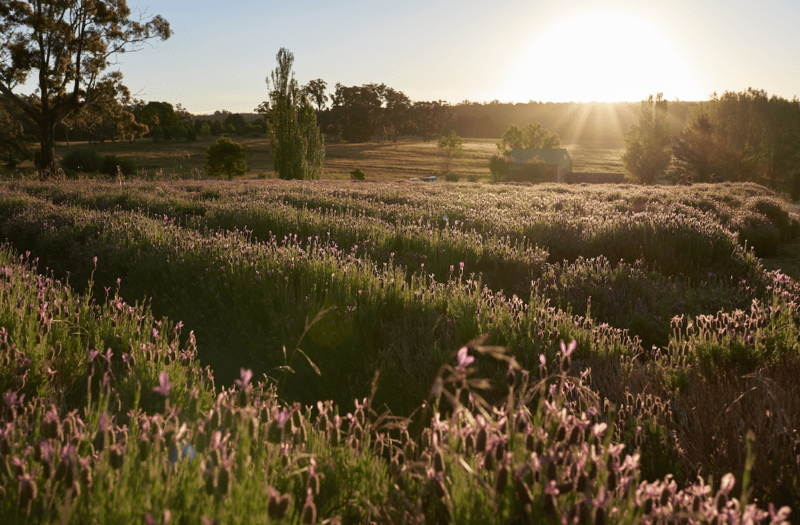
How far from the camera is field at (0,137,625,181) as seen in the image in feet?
208

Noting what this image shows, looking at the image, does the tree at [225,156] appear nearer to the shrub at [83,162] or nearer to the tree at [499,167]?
the shrub at [83,162]

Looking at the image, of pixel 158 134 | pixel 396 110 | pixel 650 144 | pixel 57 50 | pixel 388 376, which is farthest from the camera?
pixel 396 110

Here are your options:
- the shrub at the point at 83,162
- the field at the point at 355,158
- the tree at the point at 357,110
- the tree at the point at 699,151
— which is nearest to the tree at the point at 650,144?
the tree at the point at 699,151

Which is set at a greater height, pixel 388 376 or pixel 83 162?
pixel 83 162

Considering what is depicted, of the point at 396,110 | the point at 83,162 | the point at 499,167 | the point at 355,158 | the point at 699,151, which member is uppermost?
the point at 396,110

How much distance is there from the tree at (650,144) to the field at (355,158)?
19.3 meters

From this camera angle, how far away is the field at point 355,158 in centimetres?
6341

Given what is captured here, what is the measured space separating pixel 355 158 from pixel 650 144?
1975 inches

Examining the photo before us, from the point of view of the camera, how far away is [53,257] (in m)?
→ 7.39

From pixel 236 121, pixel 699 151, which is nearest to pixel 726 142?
pixel 699 151

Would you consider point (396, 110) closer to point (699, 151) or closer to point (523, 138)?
point (523, 138)

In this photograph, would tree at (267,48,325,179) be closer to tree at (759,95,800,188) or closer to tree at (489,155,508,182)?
tree at (489,155,508,182)

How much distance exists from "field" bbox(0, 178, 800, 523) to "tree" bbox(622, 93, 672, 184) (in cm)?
5090

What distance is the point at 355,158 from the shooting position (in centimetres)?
8900
